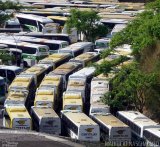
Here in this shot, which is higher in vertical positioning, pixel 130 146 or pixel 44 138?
pixel 44 138

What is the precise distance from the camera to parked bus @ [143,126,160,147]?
16172 millimetres

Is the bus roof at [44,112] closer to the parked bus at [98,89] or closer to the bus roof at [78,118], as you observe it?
the bus roof at [78,118]

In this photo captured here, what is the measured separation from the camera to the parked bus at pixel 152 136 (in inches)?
637

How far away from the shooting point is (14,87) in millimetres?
20938

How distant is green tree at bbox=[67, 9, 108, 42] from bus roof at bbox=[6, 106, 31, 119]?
46.2 ft

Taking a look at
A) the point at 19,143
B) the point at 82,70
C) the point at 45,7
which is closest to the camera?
the point at 19,143

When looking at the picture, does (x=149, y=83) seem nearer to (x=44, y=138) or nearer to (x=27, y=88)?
(x=27, y=88)

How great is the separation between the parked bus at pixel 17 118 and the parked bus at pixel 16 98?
1.53 ft

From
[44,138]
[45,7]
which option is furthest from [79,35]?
[44,138]

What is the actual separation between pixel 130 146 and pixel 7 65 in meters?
9.56

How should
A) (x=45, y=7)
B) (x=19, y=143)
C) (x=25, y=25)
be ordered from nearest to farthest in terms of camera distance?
(x=19, y=143) → (x=25, y=25) → (x=45, y=7)

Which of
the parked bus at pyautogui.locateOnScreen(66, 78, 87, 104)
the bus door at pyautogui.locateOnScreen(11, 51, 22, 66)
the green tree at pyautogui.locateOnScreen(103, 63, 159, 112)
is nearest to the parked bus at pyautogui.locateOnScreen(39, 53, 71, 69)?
the bus door at pyautogui.locateOnScreen(11, 51, 22, 66)

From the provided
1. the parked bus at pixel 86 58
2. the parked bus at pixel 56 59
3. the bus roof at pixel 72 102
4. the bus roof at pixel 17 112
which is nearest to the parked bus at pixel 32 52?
the parked bus at pixel 56 59

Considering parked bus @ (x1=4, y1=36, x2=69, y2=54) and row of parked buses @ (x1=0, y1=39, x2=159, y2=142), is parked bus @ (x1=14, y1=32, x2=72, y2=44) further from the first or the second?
row of parked buses @ (x1=0, y1=39, x2=159, y2=142)
